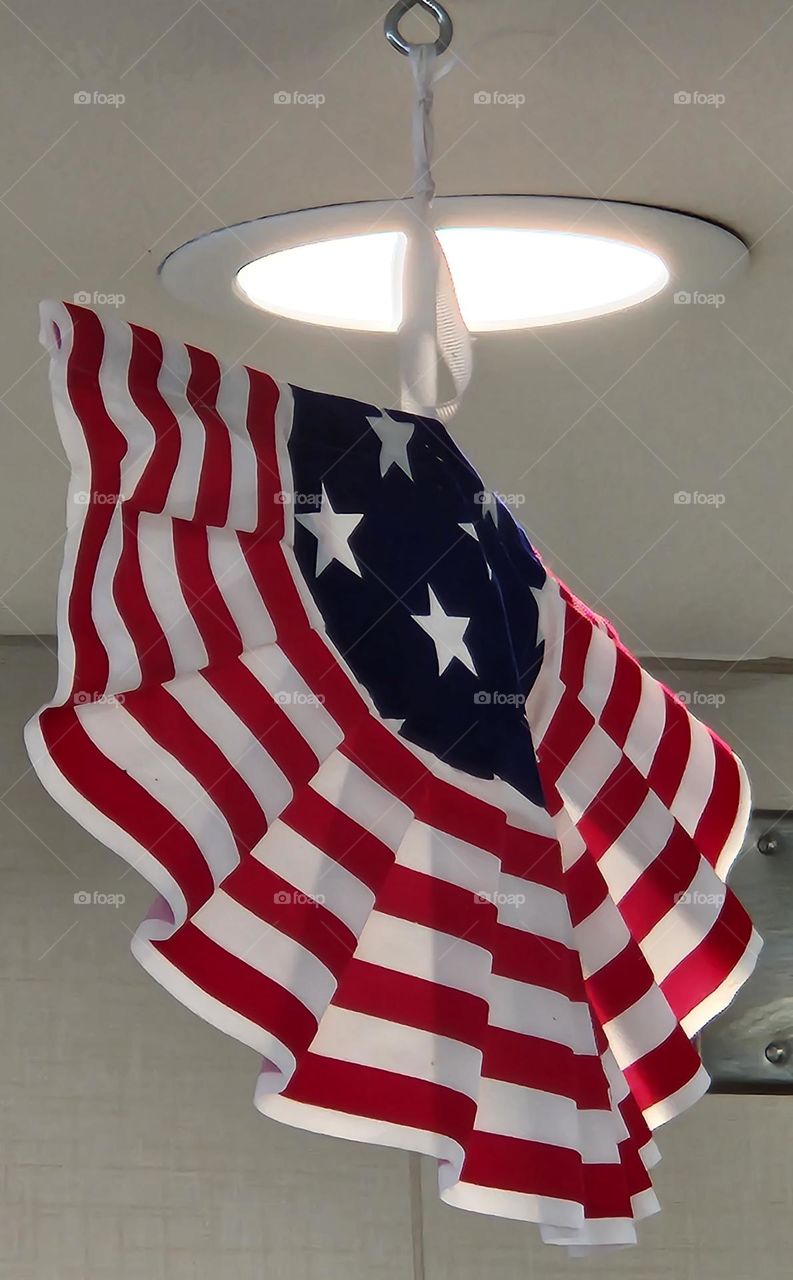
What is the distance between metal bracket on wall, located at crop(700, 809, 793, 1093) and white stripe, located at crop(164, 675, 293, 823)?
1.69m

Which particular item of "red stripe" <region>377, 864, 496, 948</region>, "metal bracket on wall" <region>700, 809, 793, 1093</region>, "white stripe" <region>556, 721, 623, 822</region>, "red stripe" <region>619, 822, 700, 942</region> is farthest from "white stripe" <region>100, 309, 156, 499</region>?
"metal bracket on wall" <region>700, 809, 793, 1093</region>

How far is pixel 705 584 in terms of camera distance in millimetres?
2229

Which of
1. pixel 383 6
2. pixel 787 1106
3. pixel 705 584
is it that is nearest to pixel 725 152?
pixel 383 6

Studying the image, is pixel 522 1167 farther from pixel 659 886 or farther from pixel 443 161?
pixel 443 161

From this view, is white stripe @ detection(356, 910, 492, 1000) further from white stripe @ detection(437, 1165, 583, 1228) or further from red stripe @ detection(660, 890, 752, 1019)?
red stripe @ detection(660, 890, 752, 1019)

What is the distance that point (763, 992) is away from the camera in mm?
2525

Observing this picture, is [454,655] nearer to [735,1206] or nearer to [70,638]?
[70,638]

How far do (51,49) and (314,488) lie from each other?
339mm

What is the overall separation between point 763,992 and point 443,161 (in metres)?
1.83

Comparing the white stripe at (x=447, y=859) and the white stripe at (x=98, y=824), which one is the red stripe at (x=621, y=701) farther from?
the white stripe at (x=98, y=824)

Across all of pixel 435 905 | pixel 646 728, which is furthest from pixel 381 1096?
pixel 646 728

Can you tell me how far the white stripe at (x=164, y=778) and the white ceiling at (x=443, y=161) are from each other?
0.44m

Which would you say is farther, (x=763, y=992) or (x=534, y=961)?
(x=763, y=992)

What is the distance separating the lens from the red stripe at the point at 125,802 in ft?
2.90
